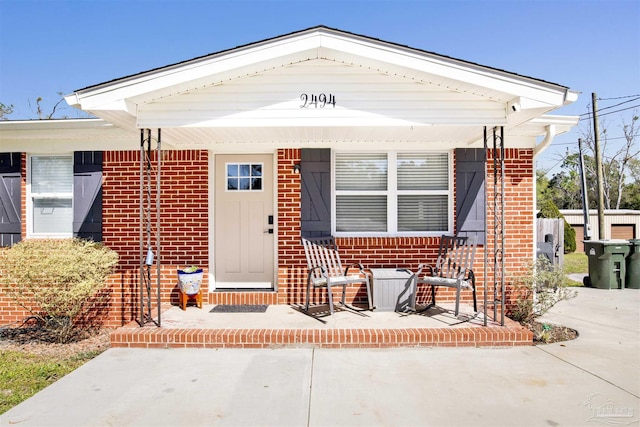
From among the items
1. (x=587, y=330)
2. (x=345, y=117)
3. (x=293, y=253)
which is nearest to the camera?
(x=345, y=117)

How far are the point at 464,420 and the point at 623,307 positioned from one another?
6.00 m

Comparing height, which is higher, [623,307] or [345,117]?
[345,117]

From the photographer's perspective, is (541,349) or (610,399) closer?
(610,399)

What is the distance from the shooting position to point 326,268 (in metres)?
5.89

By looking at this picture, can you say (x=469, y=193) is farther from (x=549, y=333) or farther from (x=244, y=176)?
(x=244, y=176)

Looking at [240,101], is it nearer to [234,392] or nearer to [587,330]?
[234,392]

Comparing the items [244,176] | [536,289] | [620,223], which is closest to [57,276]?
[244,176]

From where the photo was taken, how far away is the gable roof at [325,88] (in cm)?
448

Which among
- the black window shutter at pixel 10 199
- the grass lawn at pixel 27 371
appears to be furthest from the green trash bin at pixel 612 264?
the black window shutter at pixel 10 199

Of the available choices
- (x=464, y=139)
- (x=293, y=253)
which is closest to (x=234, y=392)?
(x=293, y=253)

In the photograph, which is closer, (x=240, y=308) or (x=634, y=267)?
(x=240, y=308)

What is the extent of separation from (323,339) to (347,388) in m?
1.09

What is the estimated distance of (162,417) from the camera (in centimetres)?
318

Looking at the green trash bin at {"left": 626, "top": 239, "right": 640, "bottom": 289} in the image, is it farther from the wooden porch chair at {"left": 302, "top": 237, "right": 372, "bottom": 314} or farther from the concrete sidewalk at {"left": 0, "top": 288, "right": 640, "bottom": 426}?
the wooden porch chair at {"left": 302, "top": 237, "right": 372, "bottom": 314}
